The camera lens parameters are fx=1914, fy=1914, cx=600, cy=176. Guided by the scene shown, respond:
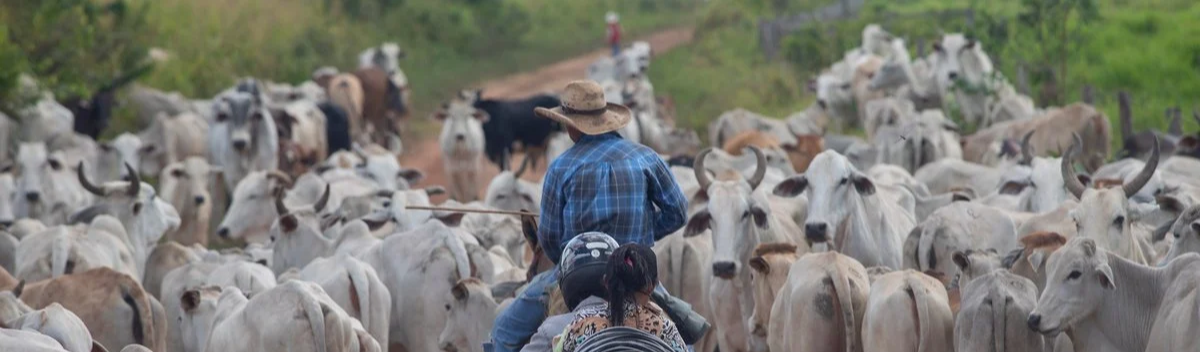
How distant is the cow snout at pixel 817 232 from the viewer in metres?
9.94

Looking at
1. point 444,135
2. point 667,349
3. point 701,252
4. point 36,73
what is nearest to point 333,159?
point 444,135

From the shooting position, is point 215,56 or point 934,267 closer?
point 934,267

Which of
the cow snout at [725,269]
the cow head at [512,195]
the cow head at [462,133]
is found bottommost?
the cow head at [462,133]

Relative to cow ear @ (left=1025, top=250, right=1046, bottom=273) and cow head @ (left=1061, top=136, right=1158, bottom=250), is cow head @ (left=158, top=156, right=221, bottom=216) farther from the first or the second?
cow ear @ (left=1025, top=250, right=1046, bottom=273)

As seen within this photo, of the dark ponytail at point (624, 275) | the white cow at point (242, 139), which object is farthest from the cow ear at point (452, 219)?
the white cow at point (242, 139)

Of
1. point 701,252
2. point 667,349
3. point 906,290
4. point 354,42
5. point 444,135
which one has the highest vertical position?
point 667,349

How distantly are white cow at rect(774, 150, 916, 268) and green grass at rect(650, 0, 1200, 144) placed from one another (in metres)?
9.10

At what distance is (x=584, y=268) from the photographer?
581 centimetres

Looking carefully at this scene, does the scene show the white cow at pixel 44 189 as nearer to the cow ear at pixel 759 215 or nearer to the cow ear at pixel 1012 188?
the cow ear at pixel 759 215

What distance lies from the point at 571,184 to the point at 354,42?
2527 centimetres

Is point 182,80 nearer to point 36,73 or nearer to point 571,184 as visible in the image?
point 36,73

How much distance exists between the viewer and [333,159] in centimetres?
1714

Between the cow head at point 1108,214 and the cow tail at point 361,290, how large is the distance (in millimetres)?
3428

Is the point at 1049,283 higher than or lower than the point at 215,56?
higher
